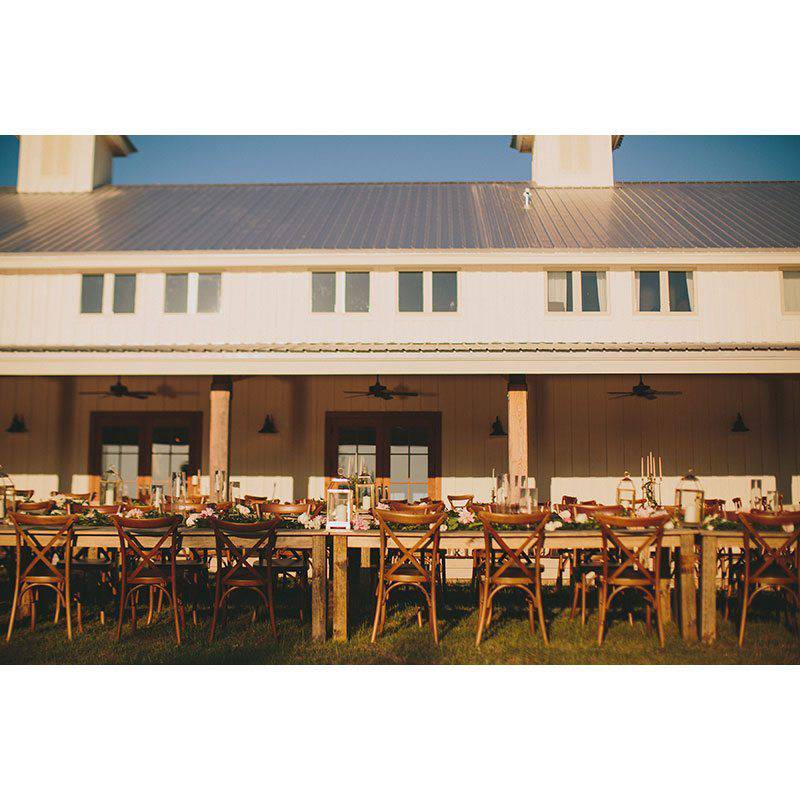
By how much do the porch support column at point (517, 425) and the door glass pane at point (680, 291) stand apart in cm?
376

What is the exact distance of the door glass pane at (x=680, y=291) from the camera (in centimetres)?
1133

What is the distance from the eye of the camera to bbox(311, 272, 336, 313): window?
1148 cm

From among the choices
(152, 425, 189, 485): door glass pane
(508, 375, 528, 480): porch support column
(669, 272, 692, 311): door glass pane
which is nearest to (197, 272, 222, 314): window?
(152, 425, 189, 485): door glass pane

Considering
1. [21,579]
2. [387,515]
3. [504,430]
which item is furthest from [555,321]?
[21,579]

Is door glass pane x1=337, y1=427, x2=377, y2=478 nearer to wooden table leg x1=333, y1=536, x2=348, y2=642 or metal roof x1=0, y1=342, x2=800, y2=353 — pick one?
metal roof x1=0, y1=342, x2=800, y2=353

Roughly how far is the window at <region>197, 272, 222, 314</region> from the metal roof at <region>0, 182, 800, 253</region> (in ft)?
1.67

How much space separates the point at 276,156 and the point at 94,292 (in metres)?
4.08

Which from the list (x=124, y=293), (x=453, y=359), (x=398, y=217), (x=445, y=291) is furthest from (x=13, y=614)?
(x=398, y=217)

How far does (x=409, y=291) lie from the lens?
37.6ft

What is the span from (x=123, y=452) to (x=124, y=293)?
2.71 meters

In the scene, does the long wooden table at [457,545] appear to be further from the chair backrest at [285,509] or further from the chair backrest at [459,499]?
the chair backrest at [459,499]

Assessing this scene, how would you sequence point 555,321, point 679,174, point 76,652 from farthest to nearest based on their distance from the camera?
point 679,174 < point 555,321 < point 76,652
